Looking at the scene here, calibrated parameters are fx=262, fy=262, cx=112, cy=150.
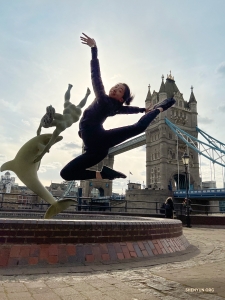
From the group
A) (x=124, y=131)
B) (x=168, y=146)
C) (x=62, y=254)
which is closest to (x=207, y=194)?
(x=168, y=146)

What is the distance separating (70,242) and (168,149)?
58.6m

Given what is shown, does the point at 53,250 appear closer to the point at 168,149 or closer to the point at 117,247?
the point at 117,247

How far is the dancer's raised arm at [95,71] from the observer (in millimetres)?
5777

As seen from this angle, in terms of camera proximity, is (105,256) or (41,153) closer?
(105,256)

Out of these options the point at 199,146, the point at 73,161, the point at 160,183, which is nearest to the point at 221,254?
the point at 73,161

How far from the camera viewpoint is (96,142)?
5840mm

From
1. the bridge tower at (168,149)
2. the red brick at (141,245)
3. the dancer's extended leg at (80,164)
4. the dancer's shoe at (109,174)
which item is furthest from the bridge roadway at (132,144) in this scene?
the red brick at (141,245)

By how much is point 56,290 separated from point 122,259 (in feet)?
5.67

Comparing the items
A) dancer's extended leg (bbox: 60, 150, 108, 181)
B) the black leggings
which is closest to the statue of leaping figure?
the black leggings

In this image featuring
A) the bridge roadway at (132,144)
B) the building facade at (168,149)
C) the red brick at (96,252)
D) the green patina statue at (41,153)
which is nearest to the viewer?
the red brick at (96,252)

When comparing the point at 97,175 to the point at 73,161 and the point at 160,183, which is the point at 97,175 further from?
the point at 160,183

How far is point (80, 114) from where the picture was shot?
632cm

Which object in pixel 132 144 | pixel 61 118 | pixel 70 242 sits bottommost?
pixel 70 242

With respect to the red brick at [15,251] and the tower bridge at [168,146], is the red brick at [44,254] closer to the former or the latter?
the red brick at [15,251]
